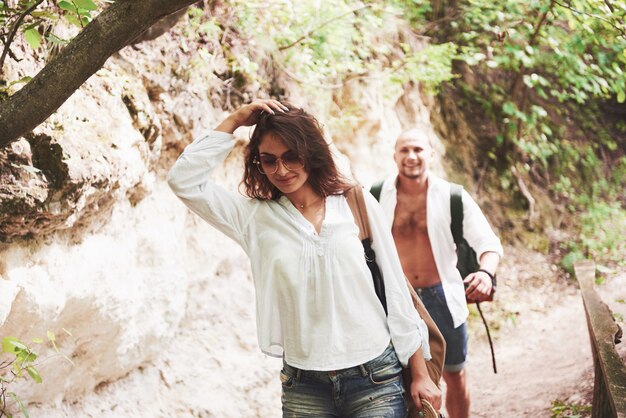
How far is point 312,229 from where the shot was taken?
2.52 m

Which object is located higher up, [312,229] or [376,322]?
[312,229]

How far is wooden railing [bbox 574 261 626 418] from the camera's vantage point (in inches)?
110

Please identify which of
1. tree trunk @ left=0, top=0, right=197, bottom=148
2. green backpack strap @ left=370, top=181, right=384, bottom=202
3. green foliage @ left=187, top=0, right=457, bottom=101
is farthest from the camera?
green foliage @ left=187, top=0, right=457, bottom=101

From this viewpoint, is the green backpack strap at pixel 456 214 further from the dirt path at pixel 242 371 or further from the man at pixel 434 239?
the dirt path at pixel 242 371

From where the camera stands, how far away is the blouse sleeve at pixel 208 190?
2.52 metres

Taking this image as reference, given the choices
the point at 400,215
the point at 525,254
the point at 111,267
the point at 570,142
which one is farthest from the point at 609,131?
the point at 111,267

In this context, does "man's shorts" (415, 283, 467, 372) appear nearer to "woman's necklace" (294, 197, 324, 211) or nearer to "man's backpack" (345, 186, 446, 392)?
"man's backpack" (345, 186, 446, 392)

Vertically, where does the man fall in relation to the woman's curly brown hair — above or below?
below

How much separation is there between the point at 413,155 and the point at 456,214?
54cm

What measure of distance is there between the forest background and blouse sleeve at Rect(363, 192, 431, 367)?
118 cm

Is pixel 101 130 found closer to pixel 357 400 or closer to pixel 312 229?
pixel 312 229

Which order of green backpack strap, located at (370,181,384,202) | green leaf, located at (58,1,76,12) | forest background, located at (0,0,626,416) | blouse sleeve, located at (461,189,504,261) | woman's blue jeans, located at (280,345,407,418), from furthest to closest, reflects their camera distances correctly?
1. green backpack strap, located at (370,181,384,202)
2. blouse sleeve, located at (461,189,504,261)
3. forest background, located at (0,0,626,416)
4. green leaf, located at (58,1,76,12)
5. woman's blue jeans, located at (280,345,407,418)

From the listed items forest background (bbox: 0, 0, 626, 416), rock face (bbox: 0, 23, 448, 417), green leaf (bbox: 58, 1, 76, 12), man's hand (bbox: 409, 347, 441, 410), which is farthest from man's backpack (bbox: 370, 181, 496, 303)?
green leaf (bbox: 58, 1, 76, 12)

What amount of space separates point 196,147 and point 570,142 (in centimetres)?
975
